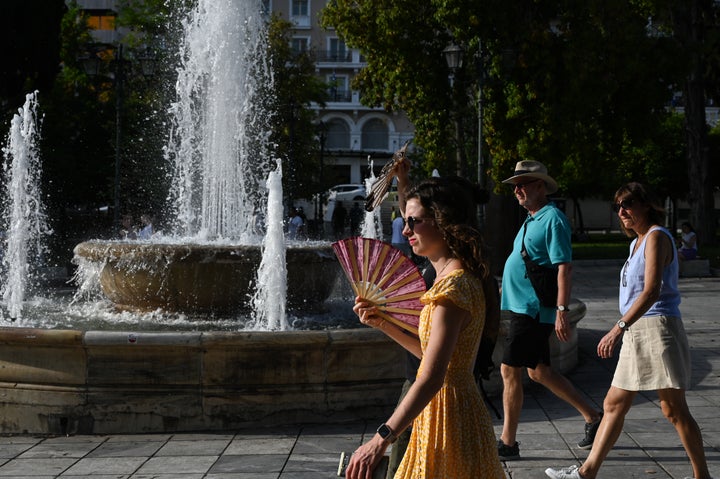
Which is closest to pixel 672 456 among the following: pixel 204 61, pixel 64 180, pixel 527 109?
pixel 204 61

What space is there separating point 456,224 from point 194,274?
6.35m

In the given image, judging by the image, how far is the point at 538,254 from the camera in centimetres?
561

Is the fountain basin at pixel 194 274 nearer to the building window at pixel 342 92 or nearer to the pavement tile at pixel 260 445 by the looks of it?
the pavement tile at pixel 260 445

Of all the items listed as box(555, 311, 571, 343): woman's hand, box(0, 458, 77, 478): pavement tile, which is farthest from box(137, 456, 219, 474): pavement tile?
box(555, 311, 571, 343): woman's hand

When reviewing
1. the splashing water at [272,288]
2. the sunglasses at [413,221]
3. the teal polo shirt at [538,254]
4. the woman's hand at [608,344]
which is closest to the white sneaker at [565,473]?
the woman's hand at [608,344]

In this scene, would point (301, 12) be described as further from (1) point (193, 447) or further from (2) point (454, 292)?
(2) point (454, 292)

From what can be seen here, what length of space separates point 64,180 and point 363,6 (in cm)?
1388

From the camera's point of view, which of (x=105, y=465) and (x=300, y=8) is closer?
(x=105, y=465)

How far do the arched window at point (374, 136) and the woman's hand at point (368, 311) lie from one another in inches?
2630

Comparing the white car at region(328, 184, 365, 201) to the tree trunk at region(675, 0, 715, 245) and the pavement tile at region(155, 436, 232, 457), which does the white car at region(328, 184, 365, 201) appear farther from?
the pavement tile at region(155, 436, 232, 457)

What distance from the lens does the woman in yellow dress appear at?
2966mm

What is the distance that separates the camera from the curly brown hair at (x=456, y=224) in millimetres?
3189

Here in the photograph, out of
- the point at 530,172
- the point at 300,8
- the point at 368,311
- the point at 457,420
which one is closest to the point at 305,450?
the point at 530,172

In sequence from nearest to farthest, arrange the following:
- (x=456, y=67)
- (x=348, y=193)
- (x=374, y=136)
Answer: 1. (x=456, y=67)
2. (x=348, y=193)
3. (x=374, y=136)
